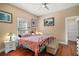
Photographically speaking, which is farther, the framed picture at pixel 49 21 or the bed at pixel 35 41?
the framed picture at pixel 49 21

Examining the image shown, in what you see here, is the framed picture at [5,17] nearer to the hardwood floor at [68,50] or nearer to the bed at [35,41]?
the bed at [35,41]

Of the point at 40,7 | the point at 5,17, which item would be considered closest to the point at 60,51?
the point at 40,7

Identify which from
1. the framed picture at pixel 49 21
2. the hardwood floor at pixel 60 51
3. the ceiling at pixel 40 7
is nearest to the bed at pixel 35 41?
the hardwood floor at pixel 60 51

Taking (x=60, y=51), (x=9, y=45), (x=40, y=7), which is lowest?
(x=60, y=51)

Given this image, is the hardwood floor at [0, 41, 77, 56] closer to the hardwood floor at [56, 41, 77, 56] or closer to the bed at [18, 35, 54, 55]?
the hardwood floor at [56, 41, 77, 56]

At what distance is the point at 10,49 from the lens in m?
1.67

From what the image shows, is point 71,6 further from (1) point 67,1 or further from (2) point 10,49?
(2) point 10,49

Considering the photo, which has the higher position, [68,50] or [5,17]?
[5,17]

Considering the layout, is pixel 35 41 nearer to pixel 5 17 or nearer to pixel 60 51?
pixel 60 51

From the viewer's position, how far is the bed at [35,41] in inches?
64.4

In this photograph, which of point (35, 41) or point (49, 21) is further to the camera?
point (49, 21)

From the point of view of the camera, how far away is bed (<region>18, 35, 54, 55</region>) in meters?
1.64

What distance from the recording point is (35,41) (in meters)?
1.65

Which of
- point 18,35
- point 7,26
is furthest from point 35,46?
point 7,26
